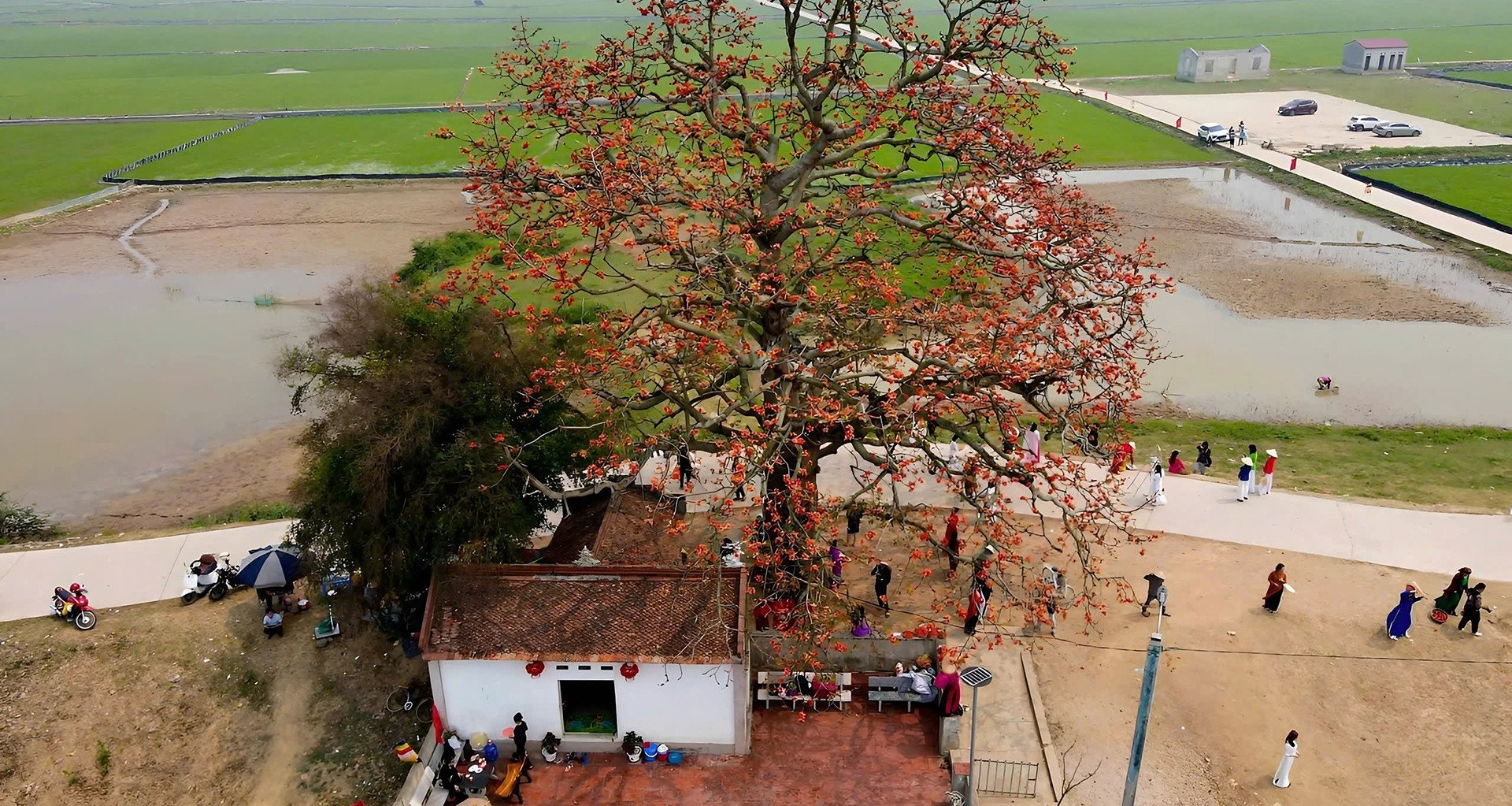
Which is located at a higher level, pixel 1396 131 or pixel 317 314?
pixel 1396 131

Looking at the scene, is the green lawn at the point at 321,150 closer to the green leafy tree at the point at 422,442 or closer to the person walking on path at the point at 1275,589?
the green leafy tree at the point at 422,442

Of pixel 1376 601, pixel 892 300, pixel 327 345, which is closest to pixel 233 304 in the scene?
pixel 327 345

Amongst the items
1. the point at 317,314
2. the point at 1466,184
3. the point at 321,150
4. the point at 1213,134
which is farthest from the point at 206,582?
the point at 1213,134

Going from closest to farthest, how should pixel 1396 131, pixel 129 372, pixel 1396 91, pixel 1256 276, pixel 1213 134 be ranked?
pixel 129 372, pixel 1256 276, pixel 1396 131, pixel 1213 134, pixel 1396 91

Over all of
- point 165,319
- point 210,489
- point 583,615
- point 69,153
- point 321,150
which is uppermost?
point 321,150

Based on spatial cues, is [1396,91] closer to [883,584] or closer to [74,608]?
[883,584]

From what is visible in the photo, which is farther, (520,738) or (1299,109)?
(1299,109)

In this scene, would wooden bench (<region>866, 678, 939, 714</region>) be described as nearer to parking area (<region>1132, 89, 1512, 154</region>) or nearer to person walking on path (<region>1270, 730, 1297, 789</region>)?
person walking on path (<region>1270, 730, 1297, 789</region>)

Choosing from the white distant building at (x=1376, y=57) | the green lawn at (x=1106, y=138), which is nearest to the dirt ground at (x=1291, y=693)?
the green lawn at (x=1106, y=138)
